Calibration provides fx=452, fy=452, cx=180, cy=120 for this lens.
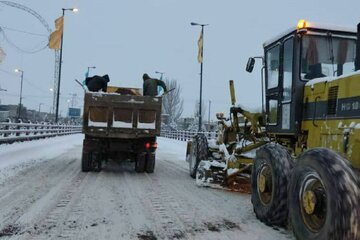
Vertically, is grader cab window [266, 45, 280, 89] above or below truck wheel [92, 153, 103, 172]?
above

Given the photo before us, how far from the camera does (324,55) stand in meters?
6.84

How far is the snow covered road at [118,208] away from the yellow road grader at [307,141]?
0.59m

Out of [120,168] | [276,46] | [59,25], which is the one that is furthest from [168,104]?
[276,46]

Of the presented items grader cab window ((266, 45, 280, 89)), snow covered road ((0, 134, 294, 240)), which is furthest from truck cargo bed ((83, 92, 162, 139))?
grader cab window ((266, 45, 280, 89))

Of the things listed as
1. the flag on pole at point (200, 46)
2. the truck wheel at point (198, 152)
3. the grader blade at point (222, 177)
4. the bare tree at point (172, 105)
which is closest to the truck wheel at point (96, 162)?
the truck wheel at point (198, 152)

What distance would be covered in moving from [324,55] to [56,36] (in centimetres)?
2694

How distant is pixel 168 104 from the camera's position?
7769 centimetres

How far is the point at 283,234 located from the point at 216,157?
6.20 meters

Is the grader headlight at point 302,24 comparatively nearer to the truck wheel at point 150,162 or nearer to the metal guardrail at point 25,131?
the truck wheel at point 150,162

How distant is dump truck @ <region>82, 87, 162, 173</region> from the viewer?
1159cm

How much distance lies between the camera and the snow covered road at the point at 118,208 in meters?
5.62

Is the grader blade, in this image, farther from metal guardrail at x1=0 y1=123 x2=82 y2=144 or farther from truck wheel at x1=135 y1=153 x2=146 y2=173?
metal guardrail at x1=0 y1=123 x2=82 y2=144

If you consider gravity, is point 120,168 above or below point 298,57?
below

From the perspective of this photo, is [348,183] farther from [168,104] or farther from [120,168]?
[168,104]
